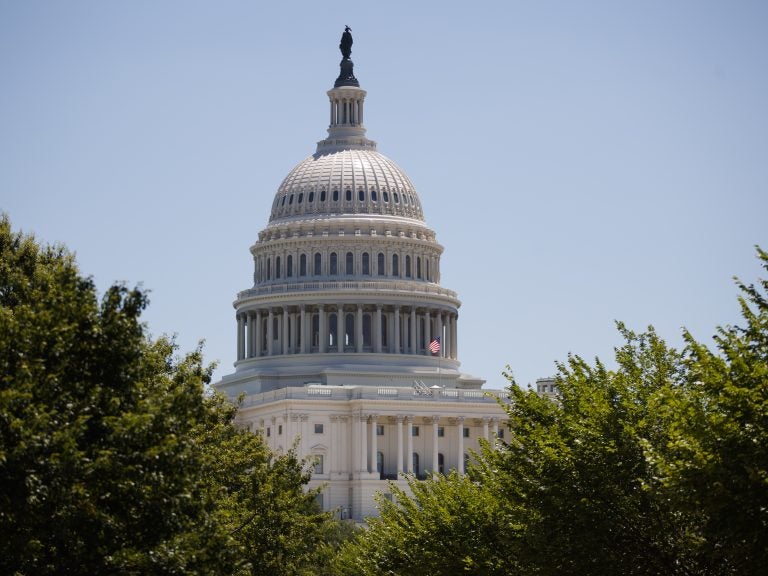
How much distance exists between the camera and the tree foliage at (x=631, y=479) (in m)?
46.6

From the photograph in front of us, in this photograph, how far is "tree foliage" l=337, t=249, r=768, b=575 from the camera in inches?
1834

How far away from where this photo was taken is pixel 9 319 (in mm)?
49094

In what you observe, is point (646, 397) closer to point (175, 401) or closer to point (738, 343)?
point (738, 343)

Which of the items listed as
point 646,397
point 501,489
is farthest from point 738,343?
point 501,489

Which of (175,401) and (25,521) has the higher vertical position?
(175,401)

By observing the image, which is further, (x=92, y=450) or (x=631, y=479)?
(x=631, y=479)

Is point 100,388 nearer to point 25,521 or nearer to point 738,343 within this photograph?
point 25,521

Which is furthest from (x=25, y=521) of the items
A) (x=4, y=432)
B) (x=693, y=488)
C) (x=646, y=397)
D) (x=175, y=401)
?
(x=646, y=397)

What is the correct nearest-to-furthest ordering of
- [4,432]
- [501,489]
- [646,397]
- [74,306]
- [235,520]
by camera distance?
[4,432] < [74,306] < [646,397] < [501,489] < [235,520]

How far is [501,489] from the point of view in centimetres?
7175

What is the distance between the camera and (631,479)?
59031 millimetres

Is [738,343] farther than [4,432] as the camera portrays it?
Yes

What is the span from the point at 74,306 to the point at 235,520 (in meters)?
31.4

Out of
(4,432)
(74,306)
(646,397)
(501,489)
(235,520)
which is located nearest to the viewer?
(4,432)
